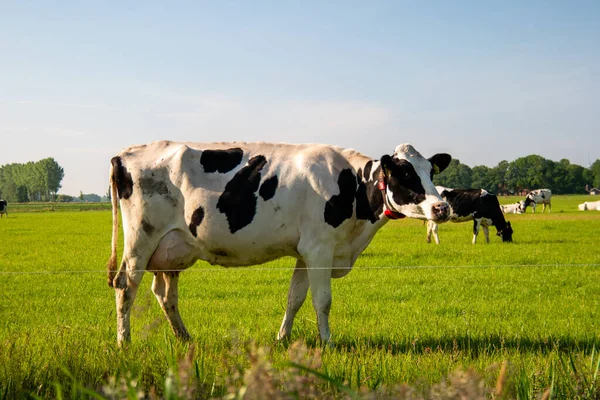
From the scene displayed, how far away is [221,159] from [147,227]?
1.17m

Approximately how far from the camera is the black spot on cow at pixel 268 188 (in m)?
6.98

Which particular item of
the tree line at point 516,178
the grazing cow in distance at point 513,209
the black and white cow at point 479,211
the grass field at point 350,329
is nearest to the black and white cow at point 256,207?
the grass field at point 350,329

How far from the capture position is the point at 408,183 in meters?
6.98

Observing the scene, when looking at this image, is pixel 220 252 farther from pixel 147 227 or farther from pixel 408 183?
pixel 408 183

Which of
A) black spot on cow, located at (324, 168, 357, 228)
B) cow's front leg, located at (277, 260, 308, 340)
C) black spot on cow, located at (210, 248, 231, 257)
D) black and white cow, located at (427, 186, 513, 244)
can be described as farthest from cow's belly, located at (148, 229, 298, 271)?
black and white cow, located at (427, 186, 513, 244)

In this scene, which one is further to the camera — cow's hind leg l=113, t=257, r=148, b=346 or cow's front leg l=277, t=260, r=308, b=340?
cow's front leg l=277, t=260, r=308, b=340

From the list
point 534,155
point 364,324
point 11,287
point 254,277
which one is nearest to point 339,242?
point 364,324

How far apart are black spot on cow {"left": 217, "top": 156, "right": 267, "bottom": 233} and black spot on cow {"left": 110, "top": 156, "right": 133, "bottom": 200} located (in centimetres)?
117

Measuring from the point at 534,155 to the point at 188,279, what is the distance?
160 metres

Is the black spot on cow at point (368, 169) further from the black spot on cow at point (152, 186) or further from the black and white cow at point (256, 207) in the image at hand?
the black spot on cow at point (152, 186)

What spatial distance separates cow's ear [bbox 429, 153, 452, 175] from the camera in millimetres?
7523

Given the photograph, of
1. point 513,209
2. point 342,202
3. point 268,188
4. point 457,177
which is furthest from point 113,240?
point 457,177

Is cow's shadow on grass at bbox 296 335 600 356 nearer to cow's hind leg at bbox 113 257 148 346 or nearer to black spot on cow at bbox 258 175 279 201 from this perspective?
black spot on cow at bbox 258 175 279 201

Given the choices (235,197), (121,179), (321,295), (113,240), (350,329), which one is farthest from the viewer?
(350,329)
